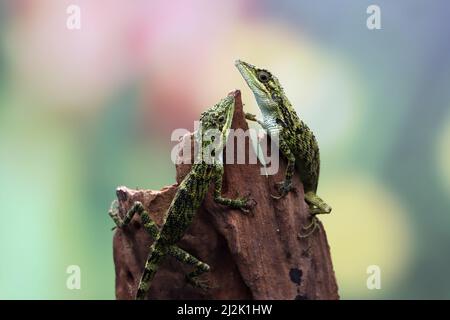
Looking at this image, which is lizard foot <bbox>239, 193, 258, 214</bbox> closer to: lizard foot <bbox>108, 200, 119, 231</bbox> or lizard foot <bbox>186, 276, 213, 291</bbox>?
lizard foot <bbox>186, 276, 213, 291</bbox>

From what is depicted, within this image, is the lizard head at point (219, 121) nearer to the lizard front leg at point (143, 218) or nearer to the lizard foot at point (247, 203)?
the lizard foot at point (247, 203)

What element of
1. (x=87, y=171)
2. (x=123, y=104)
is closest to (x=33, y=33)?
(x=123, y=104)

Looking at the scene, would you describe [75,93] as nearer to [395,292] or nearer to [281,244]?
[281,244]

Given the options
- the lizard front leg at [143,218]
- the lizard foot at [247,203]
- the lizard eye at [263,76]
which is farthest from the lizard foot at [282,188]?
the lizard front leg at [143,218]

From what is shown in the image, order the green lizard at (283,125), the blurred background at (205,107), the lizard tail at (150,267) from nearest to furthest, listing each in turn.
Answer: the lizard tail at (150,267)
the green lizard at (283,125)
the blurred background at (205,107)

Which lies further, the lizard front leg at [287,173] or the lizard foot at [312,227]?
the lizard foot at [312,227]

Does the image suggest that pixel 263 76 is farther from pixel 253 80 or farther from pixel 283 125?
pixel 283 125
